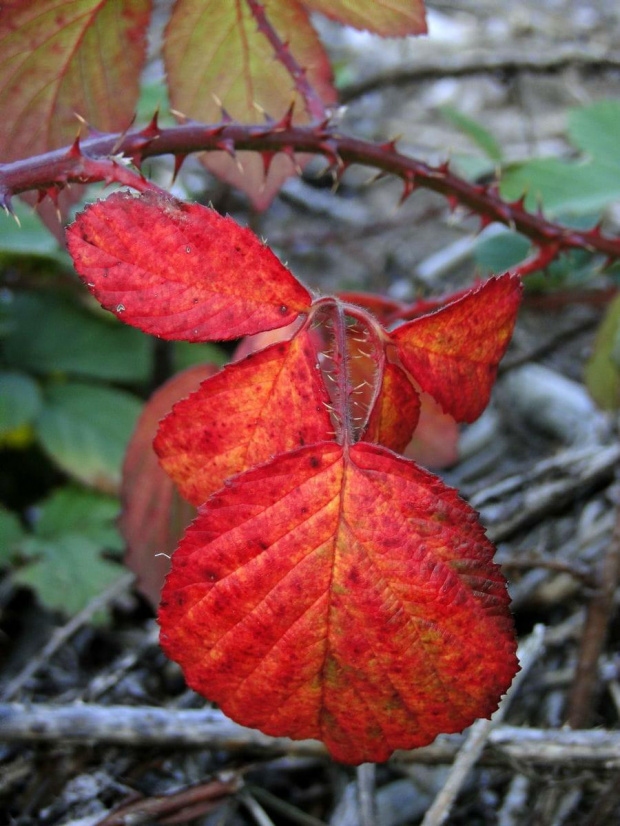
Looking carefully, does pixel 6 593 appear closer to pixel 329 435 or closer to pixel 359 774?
pixel 359 774

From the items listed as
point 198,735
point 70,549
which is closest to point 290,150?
point 198,735

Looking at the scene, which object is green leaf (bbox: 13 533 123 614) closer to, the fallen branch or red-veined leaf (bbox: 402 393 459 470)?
the fallen branch

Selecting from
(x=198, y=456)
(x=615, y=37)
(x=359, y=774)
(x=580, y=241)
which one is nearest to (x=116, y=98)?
(x=198, y=456)

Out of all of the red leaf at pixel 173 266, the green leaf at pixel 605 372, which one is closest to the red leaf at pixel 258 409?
the red leaf at pixel 173 266

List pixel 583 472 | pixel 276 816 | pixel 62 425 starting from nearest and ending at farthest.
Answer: pixel 276 816
pixel 583 472
pixel 62 425

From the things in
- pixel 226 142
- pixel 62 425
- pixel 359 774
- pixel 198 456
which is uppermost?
pixel 226 142

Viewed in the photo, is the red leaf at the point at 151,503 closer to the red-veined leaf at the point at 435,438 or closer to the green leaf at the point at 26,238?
the red-veined leaf at the point at 435,438

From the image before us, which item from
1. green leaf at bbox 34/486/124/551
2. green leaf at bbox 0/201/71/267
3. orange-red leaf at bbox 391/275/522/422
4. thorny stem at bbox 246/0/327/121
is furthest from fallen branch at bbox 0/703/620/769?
green leaf at bbox 0/201/71/267
